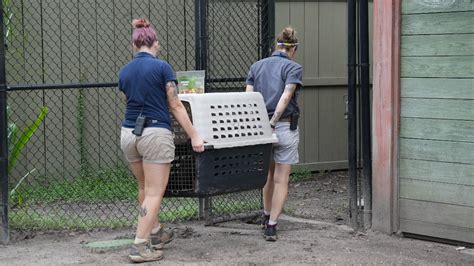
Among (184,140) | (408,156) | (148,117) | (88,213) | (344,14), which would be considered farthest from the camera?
(344,14)

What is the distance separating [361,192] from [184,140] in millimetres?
1966

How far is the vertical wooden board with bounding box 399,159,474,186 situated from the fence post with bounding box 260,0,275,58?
1.80 m

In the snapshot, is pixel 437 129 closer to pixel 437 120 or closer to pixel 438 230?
pixel 437 120

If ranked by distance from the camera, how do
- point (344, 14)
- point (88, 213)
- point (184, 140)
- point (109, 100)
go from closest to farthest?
point (184, 140)
point (88, 213)
point (109, 100)
point (344, 14)

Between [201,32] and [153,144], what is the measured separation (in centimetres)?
171

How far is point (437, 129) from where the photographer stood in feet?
20.6

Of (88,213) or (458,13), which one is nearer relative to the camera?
(458,13)

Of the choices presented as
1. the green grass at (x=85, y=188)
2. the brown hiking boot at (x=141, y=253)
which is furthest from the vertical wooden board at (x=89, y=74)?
the brown hiking boot at (x=141, y=253)

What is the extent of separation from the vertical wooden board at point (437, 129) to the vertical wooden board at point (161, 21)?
3620 millimetres

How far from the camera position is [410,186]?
6.54 meters

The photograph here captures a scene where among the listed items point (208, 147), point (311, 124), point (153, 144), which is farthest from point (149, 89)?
point (311, 124)

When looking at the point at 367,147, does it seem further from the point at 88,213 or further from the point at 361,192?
the point at 88,213

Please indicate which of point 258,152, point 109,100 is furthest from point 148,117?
point 109,100

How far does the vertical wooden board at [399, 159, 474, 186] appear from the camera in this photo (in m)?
6.13
